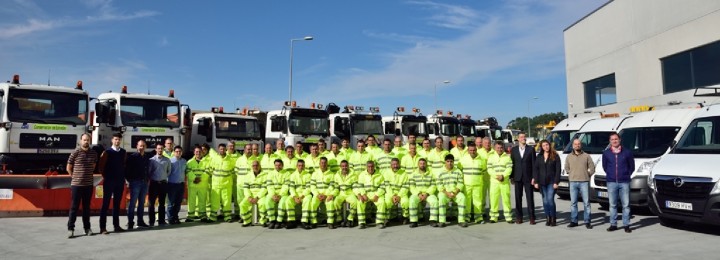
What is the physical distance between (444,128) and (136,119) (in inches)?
465

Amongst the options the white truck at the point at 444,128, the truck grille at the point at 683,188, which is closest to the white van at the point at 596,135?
the truck grille at the point at 683,188

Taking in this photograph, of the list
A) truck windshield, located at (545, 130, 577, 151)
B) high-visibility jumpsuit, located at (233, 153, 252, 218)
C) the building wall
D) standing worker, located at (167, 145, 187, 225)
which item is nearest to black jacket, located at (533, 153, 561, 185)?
high-visibility jumpsuit, located at (233, 153, 252, 218)

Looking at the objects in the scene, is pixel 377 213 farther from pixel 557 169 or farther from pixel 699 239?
pixel 699 239

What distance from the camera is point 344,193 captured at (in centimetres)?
885

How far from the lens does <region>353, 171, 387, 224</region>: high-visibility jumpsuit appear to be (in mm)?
8648

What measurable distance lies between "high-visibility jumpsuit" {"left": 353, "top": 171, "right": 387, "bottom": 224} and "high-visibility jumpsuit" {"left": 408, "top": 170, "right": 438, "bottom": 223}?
21.4 inches

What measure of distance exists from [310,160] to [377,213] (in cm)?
205

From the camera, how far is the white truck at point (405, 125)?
60.3ft

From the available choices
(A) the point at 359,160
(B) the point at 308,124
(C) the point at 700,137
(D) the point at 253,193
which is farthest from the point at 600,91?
(D) the point at 253,193

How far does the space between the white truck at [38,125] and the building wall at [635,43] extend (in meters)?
21.0

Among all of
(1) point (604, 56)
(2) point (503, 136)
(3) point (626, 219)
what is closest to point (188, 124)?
(3) point (626, 219)

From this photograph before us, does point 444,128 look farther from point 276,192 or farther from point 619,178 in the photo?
point 276,192

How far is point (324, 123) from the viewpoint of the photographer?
51.0ft

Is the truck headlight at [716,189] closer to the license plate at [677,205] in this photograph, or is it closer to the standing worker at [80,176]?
the license plate at [677,205]
